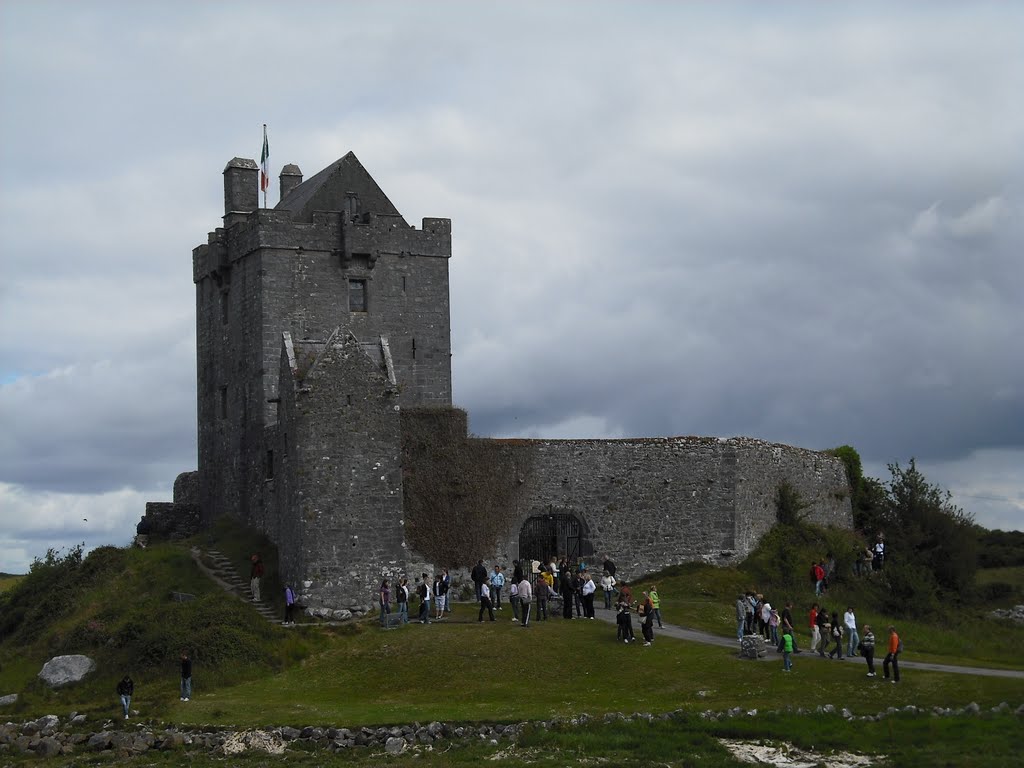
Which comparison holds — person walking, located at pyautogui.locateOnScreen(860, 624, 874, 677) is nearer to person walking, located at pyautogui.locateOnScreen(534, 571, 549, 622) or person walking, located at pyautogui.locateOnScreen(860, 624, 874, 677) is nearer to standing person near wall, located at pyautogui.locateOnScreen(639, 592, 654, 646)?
standing person near wall, located at pyautogui.locateOnScreen(639, 592, 654, 646)

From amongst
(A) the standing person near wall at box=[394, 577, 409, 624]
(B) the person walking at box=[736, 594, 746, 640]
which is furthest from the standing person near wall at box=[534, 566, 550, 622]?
(B) the person walking at box=[736, 594, 746, 640]

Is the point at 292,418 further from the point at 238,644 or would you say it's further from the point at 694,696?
the point at 694,696

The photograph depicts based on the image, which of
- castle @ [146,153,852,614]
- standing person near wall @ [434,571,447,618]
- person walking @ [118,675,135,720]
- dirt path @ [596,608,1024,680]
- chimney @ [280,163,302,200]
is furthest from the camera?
chimney @ [280,163,302,200]

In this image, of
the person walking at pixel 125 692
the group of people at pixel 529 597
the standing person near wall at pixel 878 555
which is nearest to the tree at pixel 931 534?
the standing person near wall at pixel 878 555

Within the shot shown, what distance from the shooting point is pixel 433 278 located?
55.9 meters

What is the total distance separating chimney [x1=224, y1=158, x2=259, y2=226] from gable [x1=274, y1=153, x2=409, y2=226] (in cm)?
129

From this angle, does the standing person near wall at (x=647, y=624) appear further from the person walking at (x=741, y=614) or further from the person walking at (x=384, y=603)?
the person walking at (x=384, y=603)

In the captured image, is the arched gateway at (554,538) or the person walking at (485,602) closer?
the person walking at (485,602)

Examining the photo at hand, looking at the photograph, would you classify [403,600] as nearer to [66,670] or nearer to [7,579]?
[66,670]

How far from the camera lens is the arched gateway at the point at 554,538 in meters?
50.9

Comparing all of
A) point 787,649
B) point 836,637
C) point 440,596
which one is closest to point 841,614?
point 836,637

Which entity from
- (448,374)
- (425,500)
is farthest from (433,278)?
(425,500)

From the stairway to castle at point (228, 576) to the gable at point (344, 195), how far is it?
41.7ft

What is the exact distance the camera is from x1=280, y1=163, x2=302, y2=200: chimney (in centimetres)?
6053
